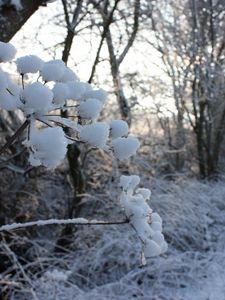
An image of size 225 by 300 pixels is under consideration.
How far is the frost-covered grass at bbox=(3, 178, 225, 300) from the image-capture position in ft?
13.7

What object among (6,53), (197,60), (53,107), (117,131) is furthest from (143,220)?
(197,60)

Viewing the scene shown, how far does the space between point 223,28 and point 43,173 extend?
162 inches

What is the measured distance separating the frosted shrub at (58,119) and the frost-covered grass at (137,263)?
2566 millimetres

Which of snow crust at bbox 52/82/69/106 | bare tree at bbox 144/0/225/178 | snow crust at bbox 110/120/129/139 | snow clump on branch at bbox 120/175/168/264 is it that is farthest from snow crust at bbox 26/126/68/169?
bare tree at bbox 144/0/225/178

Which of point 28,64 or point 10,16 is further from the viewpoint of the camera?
point 10,16

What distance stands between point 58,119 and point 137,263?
396 centimetres

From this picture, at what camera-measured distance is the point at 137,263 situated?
190 inches

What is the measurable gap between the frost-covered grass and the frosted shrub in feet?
8.42

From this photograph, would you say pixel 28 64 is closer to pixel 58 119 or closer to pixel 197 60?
pixel 58 119

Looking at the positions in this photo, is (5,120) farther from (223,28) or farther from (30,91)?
(30,91)

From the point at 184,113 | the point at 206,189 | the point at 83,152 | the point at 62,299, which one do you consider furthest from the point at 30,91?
the point at 184,113

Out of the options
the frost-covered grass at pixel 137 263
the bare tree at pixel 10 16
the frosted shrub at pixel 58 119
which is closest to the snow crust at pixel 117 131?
the frosted shrub at pixel 58 119

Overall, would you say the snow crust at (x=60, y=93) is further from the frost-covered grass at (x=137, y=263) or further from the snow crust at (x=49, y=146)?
the frost-covered grass at (x=137, y=263)

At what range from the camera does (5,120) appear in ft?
19.9
